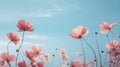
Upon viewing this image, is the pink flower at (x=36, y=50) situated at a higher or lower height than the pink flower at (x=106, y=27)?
lower

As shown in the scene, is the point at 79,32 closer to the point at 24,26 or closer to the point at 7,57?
the point at 24,26

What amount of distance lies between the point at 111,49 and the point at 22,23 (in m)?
1.16

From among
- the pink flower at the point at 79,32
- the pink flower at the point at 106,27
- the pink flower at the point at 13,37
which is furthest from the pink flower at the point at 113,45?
the pink flower at the point at 13,37

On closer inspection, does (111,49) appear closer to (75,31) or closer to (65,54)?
(75,31)

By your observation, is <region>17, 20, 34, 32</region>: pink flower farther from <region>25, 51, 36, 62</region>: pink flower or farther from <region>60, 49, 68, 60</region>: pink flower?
<region>60, 49, 68, 60</region>: pink flower

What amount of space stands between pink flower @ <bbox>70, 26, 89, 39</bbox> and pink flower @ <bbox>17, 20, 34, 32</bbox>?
503 millimetres

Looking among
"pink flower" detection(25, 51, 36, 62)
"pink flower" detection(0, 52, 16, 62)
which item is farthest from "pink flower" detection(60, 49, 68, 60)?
"pink flower" detection(25, 51, 36, 62)

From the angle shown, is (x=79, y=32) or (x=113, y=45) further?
(x=113, y=45)

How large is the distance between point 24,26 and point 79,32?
637mm

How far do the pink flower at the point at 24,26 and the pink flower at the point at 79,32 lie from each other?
1.65 feet

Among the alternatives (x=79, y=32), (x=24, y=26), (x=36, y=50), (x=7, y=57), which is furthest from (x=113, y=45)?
(x=7, y=57)

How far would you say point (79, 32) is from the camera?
3.08 metres

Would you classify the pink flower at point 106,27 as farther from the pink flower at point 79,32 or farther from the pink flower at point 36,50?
the pink flower at point 36,50

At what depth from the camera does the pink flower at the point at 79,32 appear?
121 inches
